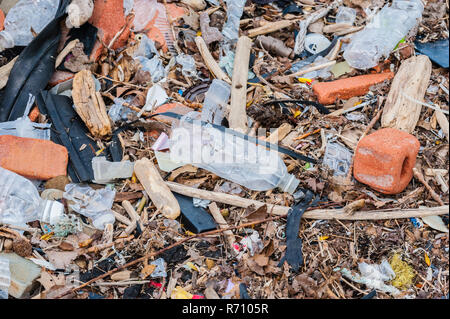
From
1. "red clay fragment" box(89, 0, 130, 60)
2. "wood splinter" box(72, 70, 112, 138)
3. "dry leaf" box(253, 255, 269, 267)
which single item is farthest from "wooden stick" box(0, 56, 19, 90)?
"dry leaf" box(253, 255, 269, 267)

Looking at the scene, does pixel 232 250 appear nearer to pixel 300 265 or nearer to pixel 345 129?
pixel 300 265

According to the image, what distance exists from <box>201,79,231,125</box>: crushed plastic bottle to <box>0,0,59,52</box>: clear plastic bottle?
6.13 feet

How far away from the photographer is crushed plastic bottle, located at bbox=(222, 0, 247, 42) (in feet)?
14.7

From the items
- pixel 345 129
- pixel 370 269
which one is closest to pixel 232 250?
pixel 370 269

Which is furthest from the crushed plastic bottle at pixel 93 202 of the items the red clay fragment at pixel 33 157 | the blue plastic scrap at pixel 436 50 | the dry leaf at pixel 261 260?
the blue plastic scrap at pixel 436 50

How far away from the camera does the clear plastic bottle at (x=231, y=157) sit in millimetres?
3471

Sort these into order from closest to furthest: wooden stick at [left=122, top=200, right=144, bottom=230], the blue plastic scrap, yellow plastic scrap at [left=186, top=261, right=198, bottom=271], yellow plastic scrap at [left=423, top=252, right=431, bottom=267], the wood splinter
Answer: yellow plastic scrap at [left=423, top=252, right=431, bottom=267] → yellow plastic scrap at [left=186, top=261, right=198, bottom=271] → wooden stick at [left=122, top=200, right=144, bottom=230] → the wood splinter → the blue plastic scrap

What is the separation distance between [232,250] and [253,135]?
41.9 inches

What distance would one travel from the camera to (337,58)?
4.29 m

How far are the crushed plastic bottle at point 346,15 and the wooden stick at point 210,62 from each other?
4.85ft

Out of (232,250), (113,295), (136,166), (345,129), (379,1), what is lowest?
(113,295)

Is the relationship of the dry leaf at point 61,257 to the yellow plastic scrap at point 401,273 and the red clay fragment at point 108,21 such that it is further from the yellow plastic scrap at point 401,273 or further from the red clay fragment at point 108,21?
the yellow plastic scrap at point 401,273

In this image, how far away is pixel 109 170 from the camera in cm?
362

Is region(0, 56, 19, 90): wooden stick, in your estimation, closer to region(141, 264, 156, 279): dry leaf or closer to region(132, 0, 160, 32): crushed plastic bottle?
region(132, 0, 160, 32): crushed plastic bottle
